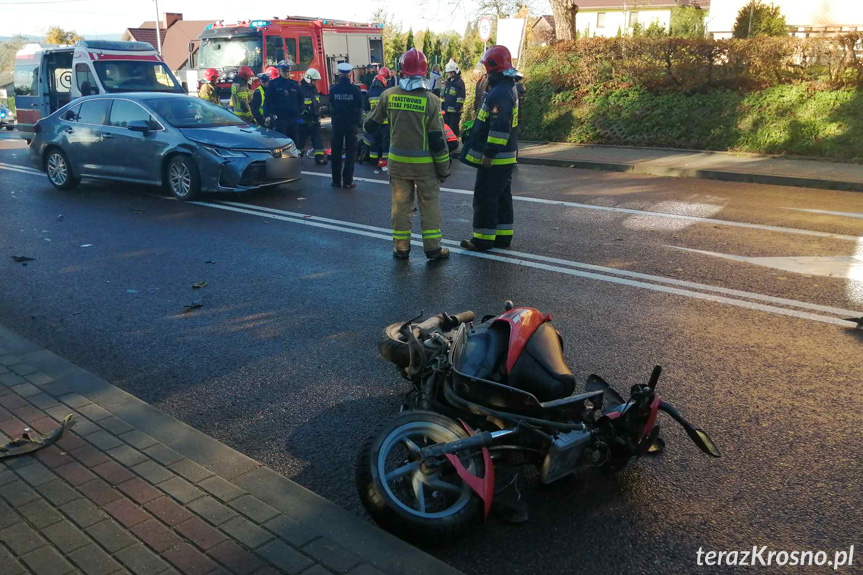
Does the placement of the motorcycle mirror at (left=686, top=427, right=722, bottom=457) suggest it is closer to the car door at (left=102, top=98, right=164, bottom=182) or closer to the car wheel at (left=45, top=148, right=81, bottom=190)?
the car door at (left=102, top=98, right=164, bottom=182)

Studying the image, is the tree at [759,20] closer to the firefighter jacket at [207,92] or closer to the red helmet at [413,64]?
the firefighter jacket at [207,92]

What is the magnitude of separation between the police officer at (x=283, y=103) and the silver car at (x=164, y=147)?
8.46 feet

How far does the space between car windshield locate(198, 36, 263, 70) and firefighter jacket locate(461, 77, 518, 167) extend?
56.9 feet

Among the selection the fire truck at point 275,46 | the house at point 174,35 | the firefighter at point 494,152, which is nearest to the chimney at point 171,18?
the house at point 174,35

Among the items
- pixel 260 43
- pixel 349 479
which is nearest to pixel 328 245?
pixel 349 479

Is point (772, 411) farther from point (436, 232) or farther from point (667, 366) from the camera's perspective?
point (436, 232)

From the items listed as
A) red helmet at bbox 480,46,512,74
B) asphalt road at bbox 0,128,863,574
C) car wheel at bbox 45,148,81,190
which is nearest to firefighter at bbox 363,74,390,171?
asphalt road at bbox 0,128,863,574

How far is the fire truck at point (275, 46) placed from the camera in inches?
931

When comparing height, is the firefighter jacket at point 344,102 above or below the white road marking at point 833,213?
above

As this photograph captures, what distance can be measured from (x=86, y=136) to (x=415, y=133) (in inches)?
271

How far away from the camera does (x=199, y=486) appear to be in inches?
139

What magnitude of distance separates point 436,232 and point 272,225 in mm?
2798

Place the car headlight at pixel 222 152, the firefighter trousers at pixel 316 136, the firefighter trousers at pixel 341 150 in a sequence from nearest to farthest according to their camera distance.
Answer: the car headlight at pixel 222 152 < the firefighter trousers at pixel 341 150 < the firefighter trousers at pixel 316 136

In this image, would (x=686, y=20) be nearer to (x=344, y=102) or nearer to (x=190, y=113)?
(x=344, y=102)
